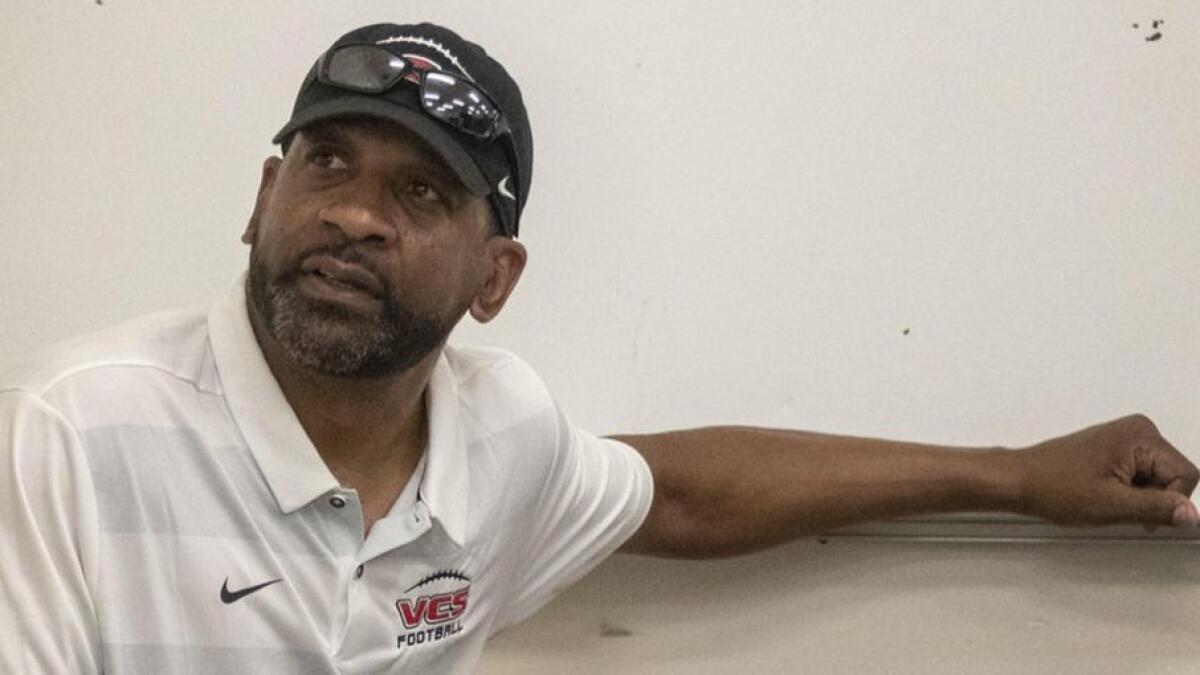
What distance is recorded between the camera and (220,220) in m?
1.21

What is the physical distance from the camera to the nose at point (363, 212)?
0.95 metres

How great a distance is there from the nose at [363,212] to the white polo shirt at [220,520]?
0.37 feet

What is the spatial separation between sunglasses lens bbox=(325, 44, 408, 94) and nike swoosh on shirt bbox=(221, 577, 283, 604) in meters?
0.35

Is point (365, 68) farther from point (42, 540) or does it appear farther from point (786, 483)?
point (786, 483)

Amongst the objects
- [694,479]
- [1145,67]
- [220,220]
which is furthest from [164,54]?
[1145,67]

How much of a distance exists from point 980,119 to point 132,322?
739 millimetres

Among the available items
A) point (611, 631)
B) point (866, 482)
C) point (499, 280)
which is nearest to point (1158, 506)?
point (866, 482)

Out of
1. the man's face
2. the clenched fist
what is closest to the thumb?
the clenched fist

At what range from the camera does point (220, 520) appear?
3.19 ft

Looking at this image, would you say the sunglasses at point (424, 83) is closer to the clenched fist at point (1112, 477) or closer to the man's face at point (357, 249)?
the man's face at point (357, 249)

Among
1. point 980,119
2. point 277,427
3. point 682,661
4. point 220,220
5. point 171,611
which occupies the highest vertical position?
point 980,119

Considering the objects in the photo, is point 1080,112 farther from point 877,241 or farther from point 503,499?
point 503,499

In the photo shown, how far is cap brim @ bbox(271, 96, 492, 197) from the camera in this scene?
0.95 meters

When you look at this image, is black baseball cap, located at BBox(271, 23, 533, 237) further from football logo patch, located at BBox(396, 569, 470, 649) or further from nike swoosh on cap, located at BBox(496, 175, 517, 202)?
football logo patch, located at BBox(396, 569, 470, 649)
